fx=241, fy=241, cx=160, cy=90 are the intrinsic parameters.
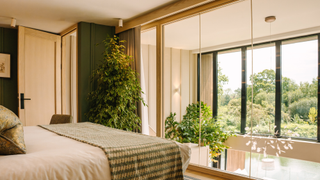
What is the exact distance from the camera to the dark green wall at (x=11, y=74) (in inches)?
193

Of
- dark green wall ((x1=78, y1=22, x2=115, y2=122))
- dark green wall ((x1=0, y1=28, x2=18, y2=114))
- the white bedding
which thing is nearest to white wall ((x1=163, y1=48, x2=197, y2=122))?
dark green wall ((x1=78, y1=22, x2=115, y2=122))

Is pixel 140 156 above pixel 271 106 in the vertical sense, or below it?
below

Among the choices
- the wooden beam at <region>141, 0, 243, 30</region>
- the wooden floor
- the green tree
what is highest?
the wooden beam at <region>141, 0, 243, 30</region>

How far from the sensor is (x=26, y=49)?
463 centimetres

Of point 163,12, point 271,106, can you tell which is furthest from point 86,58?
point 271,106

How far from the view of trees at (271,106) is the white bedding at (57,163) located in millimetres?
1952

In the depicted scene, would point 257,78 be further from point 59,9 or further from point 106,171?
point 59,9

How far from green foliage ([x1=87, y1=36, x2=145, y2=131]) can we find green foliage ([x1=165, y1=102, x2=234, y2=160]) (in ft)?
2.99

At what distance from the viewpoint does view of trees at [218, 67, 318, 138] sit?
94.2 inches

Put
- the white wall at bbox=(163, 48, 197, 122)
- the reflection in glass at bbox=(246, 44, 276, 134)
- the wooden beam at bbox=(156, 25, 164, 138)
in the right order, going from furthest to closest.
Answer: the wooden beam at bbox=(156, 25, 164, 138) → the white wall at bbox=(163, 48, 197, 122) → the reflection in glass at bbox=(246, 44, 276, 134)

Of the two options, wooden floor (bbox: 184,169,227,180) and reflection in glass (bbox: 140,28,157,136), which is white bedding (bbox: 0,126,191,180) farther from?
reflection in glass (bbox: 140,28,157,136)

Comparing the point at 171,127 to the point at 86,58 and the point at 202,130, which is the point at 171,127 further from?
the point at 86,58

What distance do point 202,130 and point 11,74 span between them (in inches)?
163

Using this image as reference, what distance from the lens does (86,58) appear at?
4.43 meters
